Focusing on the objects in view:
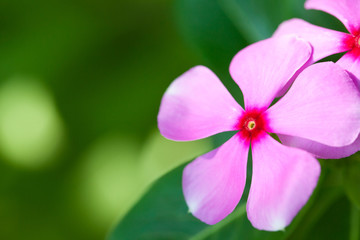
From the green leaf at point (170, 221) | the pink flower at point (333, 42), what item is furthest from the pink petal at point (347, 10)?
the green leaf at point (170, 221)

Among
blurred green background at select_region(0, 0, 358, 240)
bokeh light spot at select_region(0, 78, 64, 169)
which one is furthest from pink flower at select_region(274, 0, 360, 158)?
bokeh light spot at select_region(0, 78, 64, 169)

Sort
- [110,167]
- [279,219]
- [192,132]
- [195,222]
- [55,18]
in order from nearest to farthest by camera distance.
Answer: [279,219] → [192,132] → [195,222] → [110,167] → [55,18]

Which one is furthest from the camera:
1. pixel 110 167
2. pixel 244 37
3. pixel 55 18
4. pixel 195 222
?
pixel 55 18

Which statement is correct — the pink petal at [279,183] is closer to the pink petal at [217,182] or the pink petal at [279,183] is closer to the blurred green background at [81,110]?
the pink petal at [217,182]

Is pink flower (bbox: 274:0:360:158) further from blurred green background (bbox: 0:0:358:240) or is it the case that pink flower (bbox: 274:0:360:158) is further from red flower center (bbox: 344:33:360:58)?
blurred green background (bbox: 0:0:358:240)

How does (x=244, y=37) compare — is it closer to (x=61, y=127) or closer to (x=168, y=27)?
(x=168, y=27)

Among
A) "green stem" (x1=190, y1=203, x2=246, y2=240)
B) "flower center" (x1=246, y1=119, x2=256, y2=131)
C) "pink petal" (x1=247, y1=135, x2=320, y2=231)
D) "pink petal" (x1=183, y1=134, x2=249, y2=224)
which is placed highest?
"flower center" (x1=246, y1=119, x2=256, y2=131)

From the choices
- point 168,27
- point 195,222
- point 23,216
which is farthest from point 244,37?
point 23,216

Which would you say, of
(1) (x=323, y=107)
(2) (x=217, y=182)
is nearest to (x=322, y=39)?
(1) (x=323, y=107)
